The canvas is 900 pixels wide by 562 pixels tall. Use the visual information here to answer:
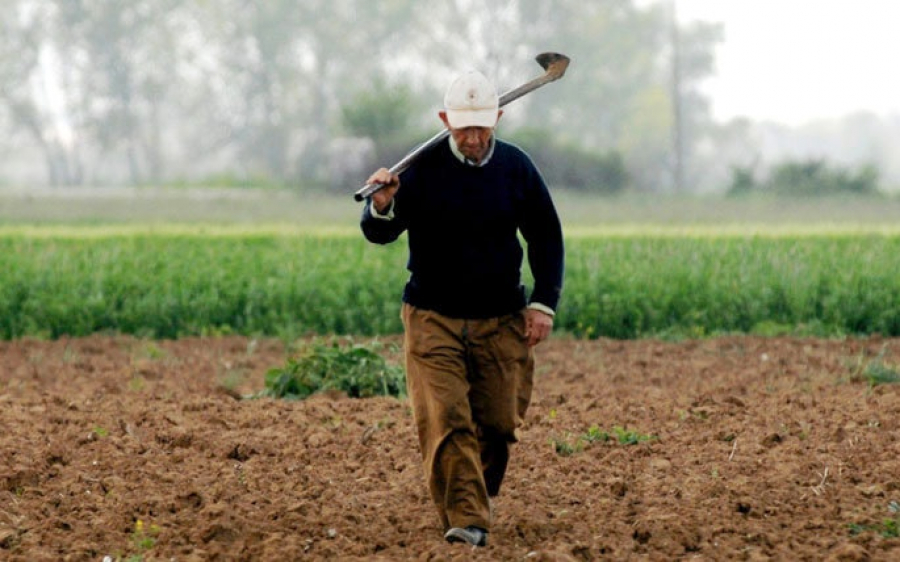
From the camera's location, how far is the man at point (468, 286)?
604cm

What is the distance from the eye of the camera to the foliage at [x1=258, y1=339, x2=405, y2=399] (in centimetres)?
1013

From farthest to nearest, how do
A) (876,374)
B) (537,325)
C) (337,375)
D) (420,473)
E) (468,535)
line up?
(876,374), (337,375), (420,473), (537,325), (468,535)

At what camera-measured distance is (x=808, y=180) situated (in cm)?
3750

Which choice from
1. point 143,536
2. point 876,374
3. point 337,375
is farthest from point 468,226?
point 876,374

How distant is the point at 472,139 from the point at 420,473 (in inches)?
87.3

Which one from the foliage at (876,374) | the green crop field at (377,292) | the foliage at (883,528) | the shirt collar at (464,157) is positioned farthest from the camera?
the green crop field at (377,292)

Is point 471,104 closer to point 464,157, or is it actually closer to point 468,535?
point 464,157

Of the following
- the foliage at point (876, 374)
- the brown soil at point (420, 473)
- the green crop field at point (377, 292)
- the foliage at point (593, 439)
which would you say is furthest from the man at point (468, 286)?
the green crop field at point (377, 292)

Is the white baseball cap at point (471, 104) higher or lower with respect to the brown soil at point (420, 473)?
higher

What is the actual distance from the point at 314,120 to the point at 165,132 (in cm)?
1311

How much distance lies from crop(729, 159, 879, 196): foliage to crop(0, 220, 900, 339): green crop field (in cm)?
2088

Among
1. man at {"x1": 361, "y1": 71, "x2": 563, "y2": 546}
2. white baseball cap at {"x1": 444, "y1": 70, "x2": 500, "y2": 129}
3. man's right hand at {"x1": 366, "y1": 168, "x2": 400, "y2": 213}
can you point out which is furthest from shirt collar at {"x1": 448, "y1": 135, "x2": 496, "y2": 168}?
man's right hand at {"x1": 366, "y1": 168, "x2": 400, "y2": 213}

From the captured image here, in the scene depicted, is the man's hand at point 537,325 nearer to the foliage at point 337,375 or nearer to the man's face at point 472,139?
Result: the man's face at point 472,139

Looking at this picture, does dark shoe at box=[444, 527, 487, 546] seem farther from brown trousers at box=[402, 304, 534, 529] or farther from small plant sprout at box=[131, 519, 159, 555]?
small plant sprout at box=[131, 519, 159, 555]
